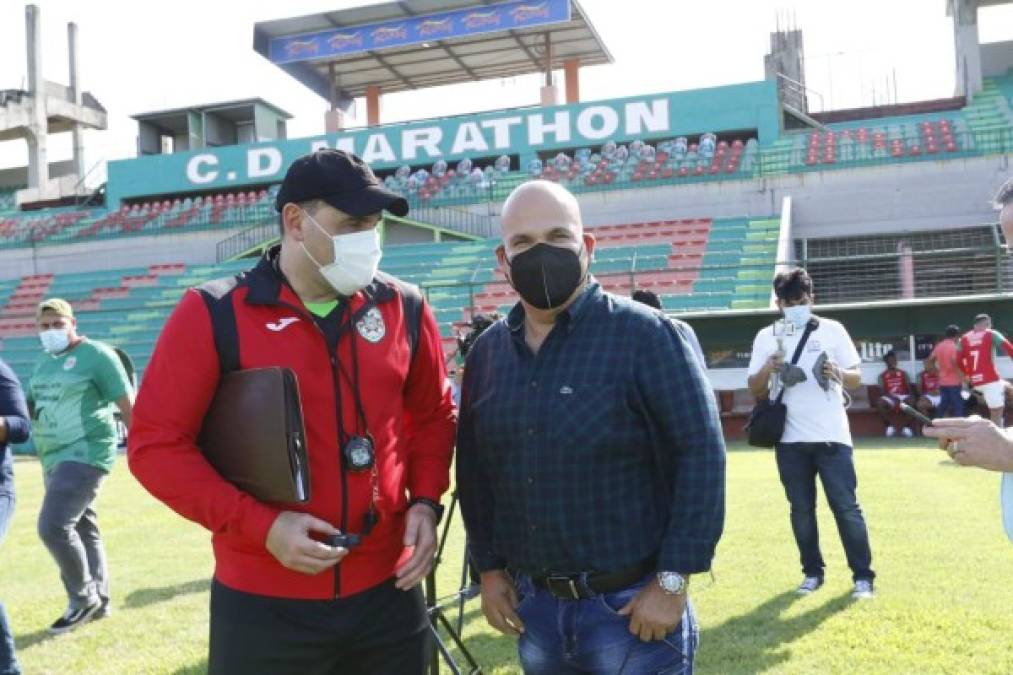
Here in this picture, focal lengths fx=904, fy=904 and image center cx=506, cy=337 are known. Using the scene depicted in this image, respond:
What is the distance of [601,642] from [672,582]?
0.25 meters

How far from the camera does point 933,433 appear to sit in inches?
97.0

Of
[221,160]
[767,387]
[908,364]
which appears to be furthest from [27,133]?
[767,387]

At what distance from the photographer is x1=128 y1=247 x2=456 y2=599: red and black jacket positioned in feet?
7.15

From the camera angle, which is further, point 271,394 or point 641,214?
point 641,214

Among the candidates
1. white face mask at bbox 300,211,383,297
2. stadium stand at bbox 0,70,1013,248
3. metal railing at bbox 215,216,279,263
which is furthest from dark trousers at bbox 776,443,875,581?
metal railing at bbox 215,216,279,263

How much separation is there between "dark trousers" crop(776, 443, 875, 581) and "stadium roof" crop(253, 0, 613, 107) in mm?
24328

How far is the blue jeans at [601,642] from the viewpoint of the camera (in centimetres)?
224

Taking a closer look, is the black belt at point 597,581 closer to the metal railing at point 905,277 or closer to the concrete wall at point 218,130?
the metal railing at point 905,277

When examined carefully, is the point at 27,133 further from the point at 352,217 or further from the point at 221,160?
the point at 352,217

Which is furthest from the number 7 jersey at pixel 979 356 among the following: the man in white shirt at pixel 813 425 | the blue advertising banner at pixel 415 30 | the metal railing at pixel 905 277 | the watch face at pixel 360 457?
the blue advertising banner at pixel 415 30

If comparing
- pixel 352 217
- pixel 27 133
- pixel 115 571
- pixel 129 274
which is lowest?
pixel 115 571

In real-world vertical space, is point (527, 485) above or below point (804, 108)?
below

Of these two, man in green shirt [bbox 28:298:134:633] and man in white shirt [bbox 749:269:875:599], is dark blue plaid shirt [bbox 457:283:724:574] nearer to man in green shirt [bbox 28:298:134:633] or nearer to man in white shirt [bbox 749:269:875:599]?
man in white shirt [bbox 749:269:875:599]

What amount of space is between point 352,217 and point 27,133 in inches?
1611
